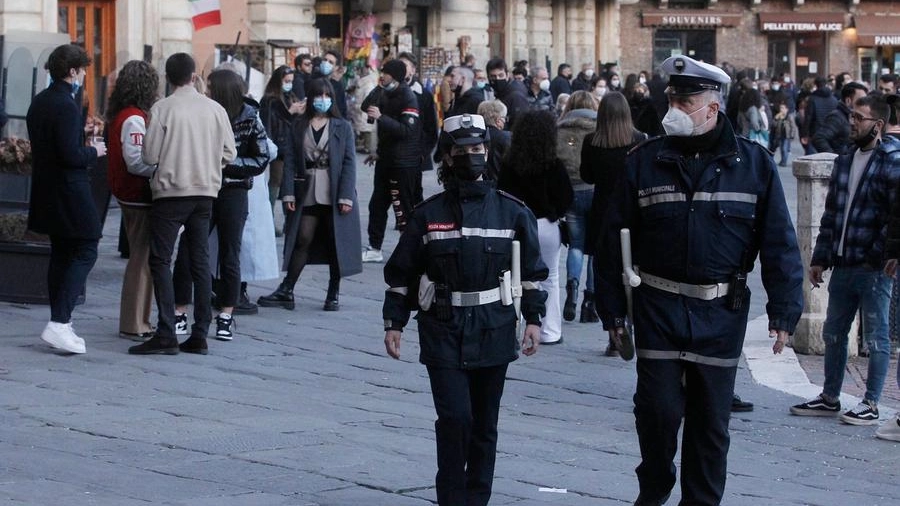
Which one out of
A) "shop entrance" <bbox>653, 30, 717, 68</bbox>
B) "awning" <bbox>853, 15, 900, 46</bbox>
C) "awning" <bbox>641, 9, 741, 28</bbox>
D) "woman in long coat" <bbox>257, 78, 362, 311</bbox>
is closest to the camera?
"woman in long coat" <bbox>257, 78, 362, 311</bbox>

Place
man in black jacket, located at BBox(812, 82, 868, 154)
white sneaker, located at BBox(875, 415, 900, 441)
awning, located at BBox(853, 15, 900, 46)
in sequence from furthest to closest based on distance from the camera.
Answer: awning, located at BBox(853, 15, 900, 46)
man in black jacket, located at BBox(812, 82, 868, 154)
white sneaker, located at BBox(875, 415, 900, 441)

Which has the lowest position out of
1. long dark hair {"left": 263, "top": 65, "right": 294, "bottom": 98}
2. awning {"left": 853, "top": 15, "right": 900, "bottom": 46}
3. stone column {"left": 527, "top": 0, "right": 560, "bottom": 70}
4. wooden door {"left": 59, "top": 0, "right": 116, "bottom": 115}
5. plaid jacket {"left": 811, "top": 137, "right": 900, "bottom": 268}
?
plaid jacket {"left": 811, "top": 137, "right": 900, "bottom": 268}

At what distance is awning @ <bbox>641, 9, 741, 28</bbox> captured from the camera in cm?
5497

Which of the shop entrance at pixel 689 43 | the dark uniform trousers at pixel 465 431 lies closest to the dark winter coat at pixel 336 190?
the dark uniform trousers at pixel 465 431

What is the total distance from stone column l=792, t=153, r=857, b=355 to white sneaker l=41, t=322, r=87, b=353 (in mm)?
4590

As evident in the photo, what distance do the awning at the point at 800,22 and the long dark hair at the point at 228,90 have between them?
158ft

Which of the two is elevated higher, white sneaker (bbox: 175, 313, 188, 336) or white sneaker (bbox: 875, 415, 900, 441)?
white sneaker (bbox: 175, 313, 188, 336)

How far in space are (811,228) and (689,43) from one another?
4735 cm

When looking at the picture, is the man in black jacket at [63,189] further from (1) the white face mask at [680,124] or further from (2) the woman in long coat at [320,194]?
(1) the white face mask at [680,124]

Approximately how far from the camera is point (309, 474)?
6.67m

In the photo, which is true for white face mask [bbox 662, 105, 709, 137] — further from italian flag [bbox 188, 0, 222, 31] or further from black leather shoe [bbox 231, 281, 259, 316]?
italian flag [bbox 188, 0, 222, 31]

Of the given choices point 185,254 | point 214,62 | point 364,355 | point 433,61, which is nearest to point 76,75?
point 185,254

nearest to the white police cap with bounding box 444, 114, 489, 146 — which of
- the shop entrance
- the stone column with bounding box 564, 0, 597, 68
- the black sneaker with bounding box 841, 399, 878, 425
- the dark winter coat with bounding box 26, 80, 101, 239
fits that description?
the black sneaker with bounding box 841, 399, 878, 425

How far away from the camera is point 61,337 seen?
9.30 meters
